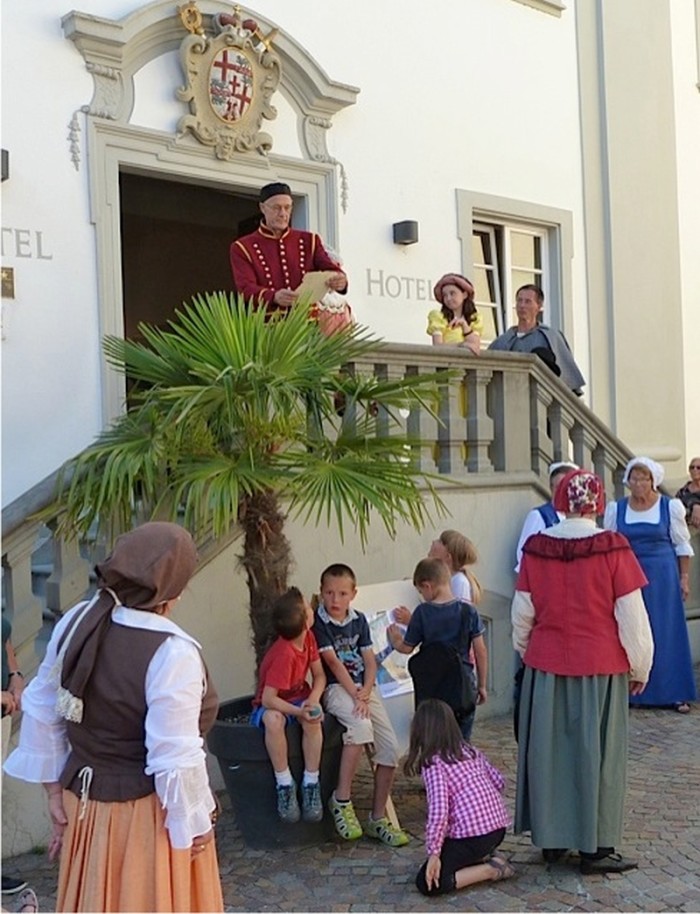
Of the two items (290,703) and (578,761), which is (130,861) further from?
(578,761)

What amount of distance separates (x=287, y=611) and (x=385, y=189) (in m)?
4.71

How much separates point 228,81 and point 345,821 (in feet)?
16.2

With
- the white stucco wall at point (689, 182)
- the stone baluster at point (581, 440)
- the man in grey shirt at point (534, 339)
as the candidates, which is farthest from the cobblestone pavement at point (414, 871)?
the white stucco wall at point (689, 182)

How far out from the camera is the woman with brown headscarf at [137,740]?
2916 millimetres

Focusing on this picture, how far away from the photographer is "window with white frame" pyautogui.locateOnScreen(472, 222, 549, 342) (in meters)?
9.63

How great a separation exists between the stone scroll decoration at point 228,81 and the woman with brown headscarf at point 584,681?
408 cm

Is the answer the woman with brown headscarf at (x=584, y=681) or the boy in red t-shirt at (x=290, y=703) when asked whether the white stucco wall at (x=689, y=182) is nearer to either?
the woman with brown headscarf at (x=584, y=681)

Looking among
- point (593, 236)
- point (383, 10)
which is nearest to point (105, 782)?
point (383, 10)

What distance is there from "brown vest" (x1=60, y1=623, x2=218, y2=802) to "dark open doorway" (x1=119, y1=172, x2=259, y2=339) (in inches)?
289

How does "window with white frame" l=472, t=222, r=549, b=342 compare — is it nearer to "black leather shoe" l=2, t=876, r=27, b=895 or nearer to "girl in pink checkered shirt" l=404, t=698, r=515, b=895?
"girl in pink checkered shirt" l=404, t=698, r=515, b=895

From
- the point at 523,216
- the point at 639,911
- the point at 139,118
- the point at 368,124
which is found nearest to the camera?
the point at 639,911

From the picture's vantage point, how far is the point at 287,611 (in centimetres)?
484

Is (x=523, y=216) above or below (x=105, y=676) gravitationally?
above

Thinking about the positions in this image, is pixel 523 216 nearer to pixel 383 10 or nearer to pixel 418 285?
pixel 418 285
